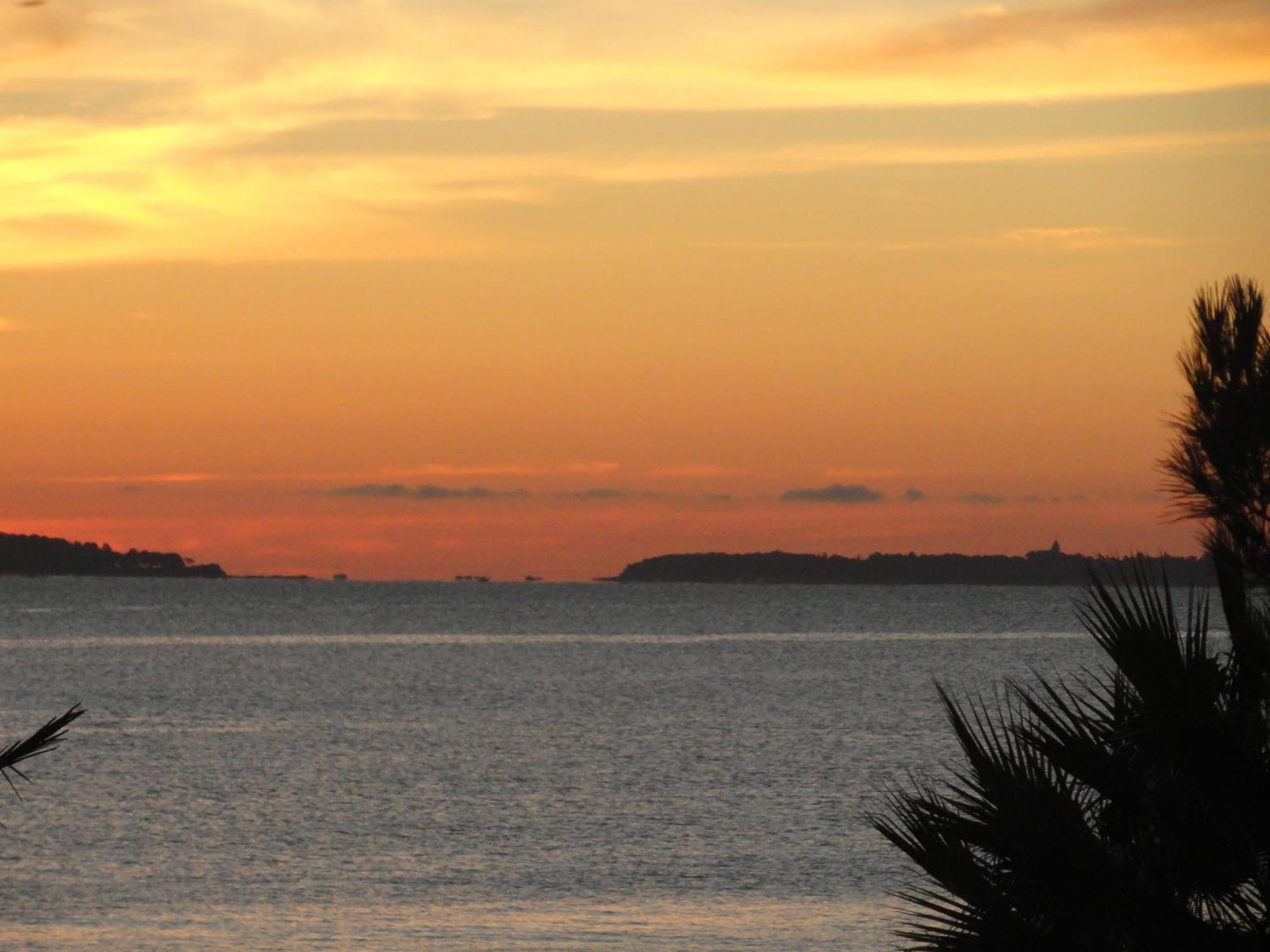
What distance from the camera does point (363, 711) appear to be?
3223 inches

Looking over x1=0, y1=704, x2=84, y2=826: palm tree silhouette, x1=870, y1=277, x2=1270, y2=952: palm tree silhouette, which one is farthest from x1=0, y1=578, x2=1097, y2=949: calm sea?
x1=0, y1=704, x2=84, y2=826: palm tree silhouette

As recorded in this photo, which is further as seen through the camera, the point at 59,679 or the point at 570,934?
the point at 59,679

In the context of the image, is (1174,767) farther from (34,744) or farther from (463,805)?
(463,805)

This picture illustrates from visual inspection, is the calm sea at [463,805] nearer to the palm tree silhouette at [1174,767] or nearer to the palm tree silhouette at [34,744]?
the palm tree silhouette at [1174,767]

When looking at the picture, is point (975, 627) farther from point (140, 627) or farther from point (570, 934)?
point (570, 934)

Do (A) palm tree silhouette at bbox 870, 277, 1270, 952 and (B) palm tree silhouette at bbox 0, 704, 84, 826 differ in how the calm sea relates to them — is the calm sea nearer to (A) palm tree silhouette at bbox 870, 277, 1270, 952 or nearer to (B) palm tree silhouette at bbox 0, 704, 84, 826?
(A) palm tree silhouette at bbox 870, 277, 1270, 952

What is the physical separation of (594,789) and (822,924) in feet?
70.8

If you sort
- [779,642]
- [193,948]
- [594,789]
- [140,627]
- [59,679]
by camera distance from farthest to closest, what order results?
[140,627]
[779,642]
[59,679]
[594,789]
[193,948]

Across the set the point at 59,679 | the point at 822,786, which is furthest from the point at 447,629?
the point at 822,786

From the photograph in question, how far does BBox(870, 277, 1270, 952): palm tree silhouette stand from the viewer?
646 cm

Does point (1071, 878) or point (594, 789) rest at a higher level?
point (1071, 878)

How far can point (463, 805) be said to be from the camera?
154 ft

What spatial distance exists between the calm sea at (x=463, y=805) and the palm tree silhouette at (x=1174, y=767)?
2.08 metres

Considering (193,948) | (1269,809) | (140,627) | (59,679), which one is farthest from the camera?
(140,627)
